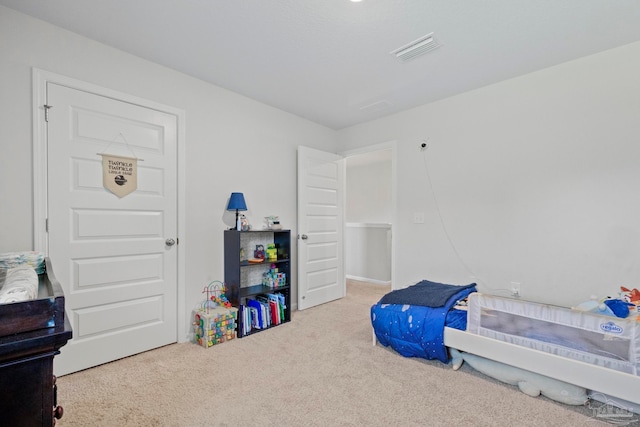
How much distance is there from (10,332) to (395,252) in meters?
3.47

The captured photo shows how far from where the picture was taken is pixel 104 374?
2182mm

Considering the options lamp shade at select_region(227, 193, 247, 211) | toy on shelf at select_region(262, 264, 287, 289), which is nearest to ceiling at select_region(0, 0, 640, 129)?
lamp shade at select_region(227, 193, 247, 211)

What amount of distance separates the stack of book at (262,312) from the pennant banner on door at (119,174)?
1481 mm

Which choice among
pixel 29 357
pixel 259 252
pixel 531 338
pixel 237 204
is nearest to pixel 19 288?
pixel 29 357

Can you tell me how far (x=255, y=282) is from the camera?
134 inches

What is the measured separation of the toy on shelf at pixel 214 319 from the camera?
2.66 metres

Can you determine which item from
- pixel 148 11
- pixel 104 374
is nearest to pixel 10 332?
pixel 104 374

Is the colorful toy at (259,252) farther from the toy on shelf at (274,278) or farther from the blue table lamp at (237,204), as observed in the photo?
the blue table lamp at (237,204)

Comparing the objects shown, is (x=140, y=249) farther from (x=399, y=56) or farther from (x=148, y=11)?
(x=399, y=56)

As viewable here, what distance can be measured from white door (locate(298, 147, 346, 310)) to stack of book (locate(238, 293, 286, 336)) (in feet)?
1.70

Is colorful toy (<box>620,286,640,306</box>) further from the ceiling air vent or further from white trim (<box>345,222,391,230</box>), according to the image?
white trim (<box>345,222,391,230</box>)

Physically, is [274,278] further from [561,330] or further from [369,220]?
[369,220]

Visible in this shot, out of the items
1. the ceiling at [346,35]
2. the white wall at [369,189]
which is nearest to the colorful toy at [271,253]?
the ceiling at [346,35]

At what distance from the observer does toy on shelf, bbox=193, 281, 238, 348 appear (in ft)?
8.72
